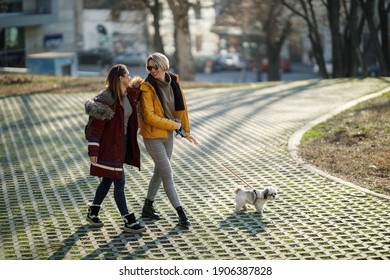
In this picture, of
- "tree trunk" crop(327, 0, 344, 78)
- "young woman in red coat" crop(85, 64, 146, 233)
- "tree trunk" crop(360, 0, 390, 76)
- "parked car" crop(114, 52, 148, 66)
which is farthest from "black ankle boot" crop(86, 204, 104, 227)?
"parked car" crop(114, 52, 148, 66)

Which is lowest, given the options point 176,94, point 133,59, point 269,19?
point 133,59

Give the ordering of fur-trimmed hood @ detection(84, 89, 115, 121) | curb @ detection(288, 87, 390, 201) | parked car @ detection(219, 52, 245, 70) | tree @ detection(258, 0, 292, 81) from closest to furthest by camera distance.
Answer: fur-trimmed hood @ detection(84, 89, 115, 121)
curb @ detection(288, 87, 390, 201)
tree @ detection(258, 0, 292, 81)
parked car @ detection(219, 52, 245, 70)

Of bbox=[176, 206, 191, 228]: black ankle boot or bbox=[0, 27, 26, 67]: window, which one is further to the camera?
bbox=[0, 27, 26, 67]: window

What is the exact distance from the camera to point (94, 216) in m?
9.24

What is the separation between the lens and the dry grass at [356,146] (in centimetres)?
1139

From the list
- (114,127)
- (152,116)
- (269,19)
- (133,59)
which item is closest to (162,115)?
(152,116)

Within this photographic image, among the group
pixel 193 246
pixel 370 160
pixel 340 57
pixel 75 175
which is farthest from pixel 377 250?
pixel 340 57

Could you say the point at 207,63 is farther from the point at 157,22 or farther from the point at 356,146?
the point at 356,146

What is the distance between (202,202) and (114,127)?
1.96 m

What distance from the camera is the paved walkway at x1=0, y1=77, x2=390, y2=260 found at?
8438mm

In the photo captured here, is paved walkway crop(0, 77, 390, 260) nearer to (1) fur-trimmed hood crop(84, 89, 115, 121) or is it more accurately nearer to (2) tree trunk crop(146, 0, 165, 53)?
(1) fur-trimmed hood crop(84, 89, 115, 121)

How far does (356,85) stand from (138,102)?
13.6 meters

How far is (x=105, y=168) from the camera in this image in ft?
28.9

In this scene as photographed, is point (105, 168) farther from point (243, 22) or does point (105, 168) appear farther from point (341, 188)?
point (243, 22)
